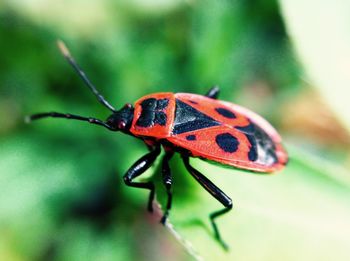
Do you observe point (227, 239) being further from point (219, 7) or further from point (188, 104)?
point (219, 7)

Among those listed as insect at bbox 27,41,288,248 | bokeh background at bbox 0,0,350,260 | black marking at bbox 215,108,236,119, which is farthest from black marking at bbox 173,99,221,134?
bokeh background at bbox 0,0,350,260

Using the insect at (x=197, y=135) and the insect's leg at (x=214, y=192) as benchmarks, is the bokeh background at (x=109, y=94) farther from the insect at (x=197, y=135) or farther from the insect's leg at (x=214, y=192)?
the insect's leg at (x=214, y=192)

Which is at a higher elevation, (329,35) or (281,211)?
(329,35)

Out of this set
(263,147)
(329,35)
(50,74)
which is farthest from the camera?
(50,74)

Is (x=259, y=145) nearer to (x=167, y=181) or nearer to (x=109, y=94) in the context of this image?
(x=167, y=181)

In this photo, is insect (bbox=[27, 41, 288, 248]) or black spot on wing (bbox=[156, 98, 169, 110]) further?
black spot on wing (bbox=[156, 98, 169, 110])

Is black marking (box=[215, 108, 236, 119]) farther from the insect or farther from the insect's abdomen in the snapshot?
the insect's abdomen

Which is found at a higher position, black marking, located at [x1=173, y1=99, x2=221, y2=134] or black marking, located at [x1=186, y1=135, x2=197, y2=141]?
black marking, located at [x1=173, y1=99, x2=221, y2=134]

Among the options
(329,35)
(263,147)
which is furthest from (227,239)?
(329,35)
